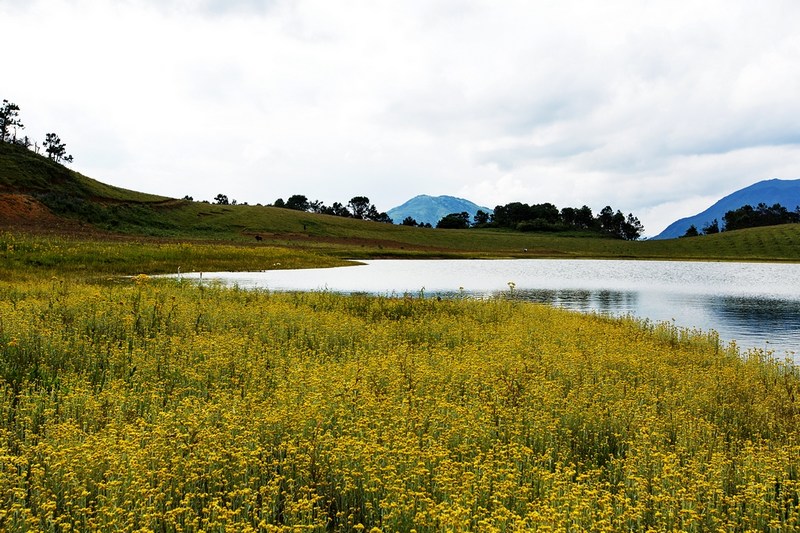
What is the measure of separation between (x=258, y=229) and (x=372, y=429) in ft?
358

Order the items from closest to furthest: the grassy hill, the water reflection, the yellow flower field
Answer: the yellow flower field → the water reflection → the grassy hill

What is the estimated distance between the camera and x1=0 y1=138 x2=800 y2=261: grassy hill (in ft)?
290

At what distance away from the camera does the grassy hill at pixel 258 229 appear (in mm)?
88375

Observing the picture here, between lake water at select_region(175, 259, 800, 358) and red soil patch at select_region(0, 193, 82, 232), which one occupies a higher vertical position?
red soil patch at select_region(0, 193, 82, 232)

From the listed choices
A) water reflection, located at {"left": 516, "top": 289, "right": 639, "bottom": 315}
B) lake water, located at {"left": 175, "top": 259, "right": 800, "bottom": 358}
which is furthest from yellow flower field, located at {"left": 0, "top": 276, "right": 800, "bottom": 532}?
water reflection, located at {"left": 516, "top": 289, "right": 639, "bottom": 315}

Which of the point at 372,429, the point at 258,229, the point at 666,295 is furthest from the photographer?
the point at 258,229

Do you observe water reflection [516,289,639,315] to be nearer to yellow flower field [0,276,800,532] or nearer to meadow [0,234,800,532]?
meadow [0,234,800,532]

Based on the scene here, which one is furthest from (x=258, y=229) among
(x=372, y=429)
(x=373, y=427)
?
(x=372, y=429)

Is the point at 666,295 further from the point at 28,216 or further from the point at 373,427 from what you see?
the point at 28,216

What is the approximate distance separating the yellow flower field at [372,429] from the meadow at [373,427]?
0.06 metres

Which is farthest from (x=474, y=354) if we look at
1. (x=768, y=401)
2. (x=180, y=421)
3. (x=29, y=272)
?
(x=29, y=272)

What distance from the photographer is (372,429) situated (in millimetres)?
8141

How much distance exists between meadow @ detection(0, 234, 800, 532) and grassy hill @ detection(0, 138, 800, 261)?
6504 centimetres

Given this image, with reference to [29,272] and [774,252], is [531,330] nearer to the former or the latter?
[29,272]
